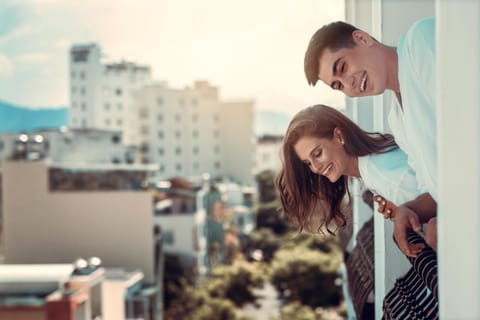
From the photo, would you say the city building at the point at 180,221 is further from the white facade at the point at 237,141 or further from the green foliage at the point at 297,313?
the white facade at the point at 237,141

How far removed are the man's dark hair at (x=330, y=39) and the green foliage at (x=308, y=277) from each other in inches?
418

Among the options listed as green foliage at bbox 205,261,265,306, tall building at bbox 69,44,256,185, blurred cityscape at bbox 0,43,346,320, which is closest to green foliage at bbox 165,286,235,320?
blurred cityscape at bbox 0,43,346,320

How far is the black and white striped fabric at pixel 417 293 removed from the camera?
82cm

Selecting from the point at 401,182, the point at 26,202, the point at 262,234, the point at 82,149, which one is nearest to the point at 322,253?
the point at 262,234

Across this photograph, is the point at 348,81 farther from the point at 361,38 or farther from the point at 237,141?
the point at 237,141

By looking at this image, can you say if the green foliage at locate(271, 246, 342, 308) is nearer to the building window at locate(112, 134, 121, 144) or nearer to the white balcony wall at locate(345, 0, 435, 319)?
the building window at locate(112, 134, 121, 144)

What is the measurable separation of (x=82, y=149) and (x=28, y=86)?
2.81 m

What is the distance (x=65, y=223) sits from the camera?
26.0 ft

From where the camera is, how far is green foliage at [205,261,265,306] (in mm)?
11539

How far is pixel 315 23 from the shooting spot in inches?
63.1

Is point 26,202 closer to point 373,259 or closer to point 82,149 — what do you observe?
point 82,149

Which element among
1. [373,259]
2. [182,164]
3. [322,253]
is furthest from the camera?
[182,164]

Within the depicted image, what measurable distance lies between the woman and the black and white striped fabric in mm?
131

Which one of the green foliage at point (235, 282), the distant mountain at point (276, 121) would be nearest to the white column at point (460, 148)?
the distant mountain at point (276, 121)
